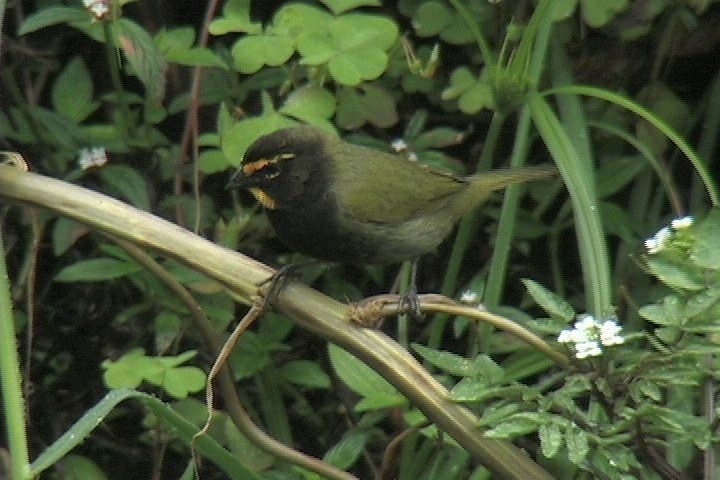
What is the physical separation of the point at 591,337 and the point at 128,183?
1395 mm

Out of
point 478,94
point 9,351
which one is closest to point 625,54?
point 478,94

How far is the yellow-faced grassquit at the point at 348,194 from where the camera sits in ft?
10.1

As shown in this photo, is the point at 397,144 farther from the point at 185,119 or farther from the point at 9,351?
the point at 9,351

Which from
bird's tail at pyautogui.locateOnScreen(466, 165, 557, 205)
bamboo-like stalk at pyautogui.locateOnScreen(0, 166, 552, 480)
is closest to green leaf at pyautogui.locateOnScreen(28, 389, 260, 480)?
bamboo-like stalk at pyautogui.locateOnScreen(0, 166, 552, 480)

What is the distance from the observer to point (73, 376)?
12.0 feet

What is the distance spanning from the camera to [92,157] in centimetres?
333

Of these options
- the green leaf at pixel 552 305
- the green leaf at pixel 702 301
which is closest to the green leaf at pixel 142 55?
the green leaf at pixel 552 305

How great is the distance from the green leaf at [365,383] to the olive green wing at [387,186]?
31cm

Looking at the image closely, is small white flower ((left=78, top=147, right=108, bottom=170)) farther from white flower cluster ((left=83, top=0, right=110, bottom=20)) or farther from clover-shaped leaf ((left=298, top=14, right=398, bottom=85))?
clover-shaped leaf ((left=298, top=14, right=398, bottom=85))

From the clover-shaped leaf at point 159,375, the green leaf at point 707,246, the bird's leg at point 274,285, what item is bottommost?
the clover-shaped leaf at point 159,375

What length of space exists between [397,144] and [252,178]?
51 centimetres

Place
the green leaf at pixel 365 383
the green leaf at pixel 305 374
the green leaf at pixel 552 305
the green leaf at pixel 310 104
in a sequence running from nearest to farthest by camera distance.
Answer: the green leaf at pixel 552 305 → the green leaf at pixel 365 383 → the green leaf at pixel 310 104 → the green leaf at pixel 305 374

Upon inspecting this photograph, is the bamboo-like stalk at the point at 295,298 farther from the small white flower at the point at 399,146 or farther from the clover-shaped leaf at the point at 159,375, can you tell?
the small white flower at the point at 399,146

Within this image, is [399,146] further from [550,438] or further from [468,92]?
[550,438]
